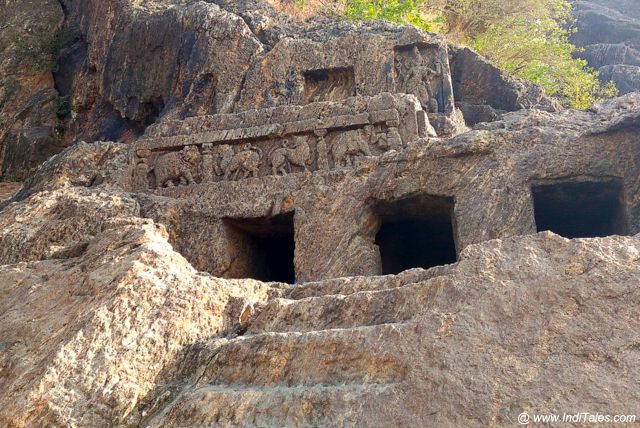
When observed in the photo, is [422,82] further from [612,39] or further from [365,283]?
[612,39]

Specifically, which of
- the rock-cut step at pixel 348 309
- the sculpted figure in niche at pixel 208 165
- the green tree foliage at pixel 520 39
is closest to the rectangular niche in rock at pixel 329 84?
the sculpted figure in niche at pixel 208 165

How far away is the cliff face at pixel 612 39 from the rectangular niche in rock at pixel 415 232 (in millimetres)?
15372

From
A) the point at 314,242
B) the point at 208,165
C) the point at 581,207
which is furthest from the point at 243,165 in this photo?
the point at 581,207

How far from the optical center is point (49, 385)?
4.67 m

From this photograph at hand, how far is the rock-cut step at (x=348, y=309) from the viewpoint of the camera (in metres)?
4.79

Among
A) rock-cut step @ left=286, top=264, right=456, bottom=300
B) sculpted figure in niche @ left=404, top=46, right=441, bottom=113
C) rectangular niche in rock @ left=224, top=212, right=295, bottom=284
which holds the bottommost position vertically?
rectangular niche in rock @ left=224, top=212, right=295, bottom=284

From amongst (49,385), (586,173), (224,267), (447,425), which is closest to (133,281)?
(49,385)

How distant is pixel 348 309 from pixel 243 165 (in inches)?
239

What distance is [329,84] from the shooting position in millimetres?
14820

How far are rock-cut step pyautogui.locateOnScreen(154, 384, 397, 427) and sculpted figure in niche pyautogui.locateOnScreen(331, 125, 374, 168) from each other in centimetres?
631

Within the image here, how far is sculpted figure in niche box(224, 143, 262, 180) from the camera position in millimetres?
10805

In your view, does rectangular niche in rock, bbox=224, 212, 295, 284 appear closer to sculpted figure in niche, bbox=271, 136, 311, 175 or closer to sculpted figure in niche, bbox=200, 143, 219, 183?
sculpted figure in niche, bbox=271, 136, 311, 175

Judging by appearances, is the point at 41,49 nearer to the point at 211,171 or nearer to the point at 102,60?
the point at 102,60

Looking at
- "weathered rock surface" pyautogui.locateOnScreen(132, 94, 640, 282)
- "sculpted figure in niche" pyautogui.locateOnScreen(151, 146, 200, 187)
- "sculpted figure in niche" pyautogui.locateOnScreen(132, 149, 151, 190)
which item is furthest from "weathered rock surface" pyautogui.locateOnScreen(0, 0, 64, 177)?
"weathered rock surface" pyautogui.locateOnScreen(132, 94, 640, 282)
